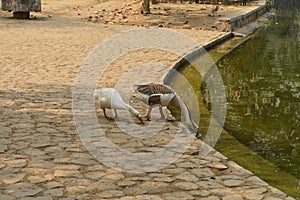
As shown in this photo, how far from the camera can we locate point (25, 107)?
680cm

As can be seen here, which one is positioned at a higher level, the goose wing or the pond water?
the goose wing

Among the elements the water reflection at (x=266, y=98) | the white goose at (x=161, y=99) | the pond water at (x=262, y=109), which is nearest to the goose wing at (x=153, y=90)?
the white goose at (x=161, y=99)

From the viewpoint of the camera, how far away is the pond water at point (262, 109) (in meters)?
5.47

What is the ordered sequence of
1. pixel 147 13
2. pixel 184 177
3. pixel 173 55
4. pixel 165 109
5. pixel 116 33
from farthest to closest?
pixel 147 13 < pixel 116 33 < pixel 173 55 < pixel 165 109 < pixel 184 177

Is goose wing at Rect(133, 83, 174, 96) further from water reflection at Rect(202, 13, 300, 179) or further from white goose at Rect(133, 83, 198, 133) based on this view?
water reflection at Rect(202, 13, 300, 179)

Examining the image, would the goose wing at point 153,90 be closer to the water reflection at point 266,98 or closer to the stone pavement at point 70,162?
the stone pavement at point 70,162

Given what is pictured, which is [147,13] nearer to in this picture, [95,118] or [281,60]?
[281,60]

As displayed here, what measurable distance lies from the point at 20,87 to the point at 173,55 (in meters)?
4.36

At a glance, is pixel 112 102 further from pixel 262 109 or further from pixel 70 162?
pixel 262 109

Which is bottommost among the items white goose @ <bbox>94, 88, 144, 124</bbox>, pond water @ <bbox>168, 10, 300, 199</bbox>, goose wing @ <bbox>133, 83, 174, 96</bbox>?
pond water @ <bbox>168, 10, 300, 199</bbox>

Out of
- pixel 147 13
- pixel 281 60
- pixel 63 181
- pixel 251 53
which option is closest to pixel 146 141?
pixel 63 181

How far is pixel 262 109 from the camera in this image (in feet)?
25.2

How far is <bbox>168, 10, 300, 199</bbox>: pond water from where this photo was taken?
17.9 ft

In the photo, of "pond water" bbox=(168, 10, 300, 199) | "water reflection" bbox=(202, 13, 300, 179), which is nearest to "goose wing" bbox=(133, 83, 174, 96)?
"pond water" bbox=(168, 10, 300, 199)
